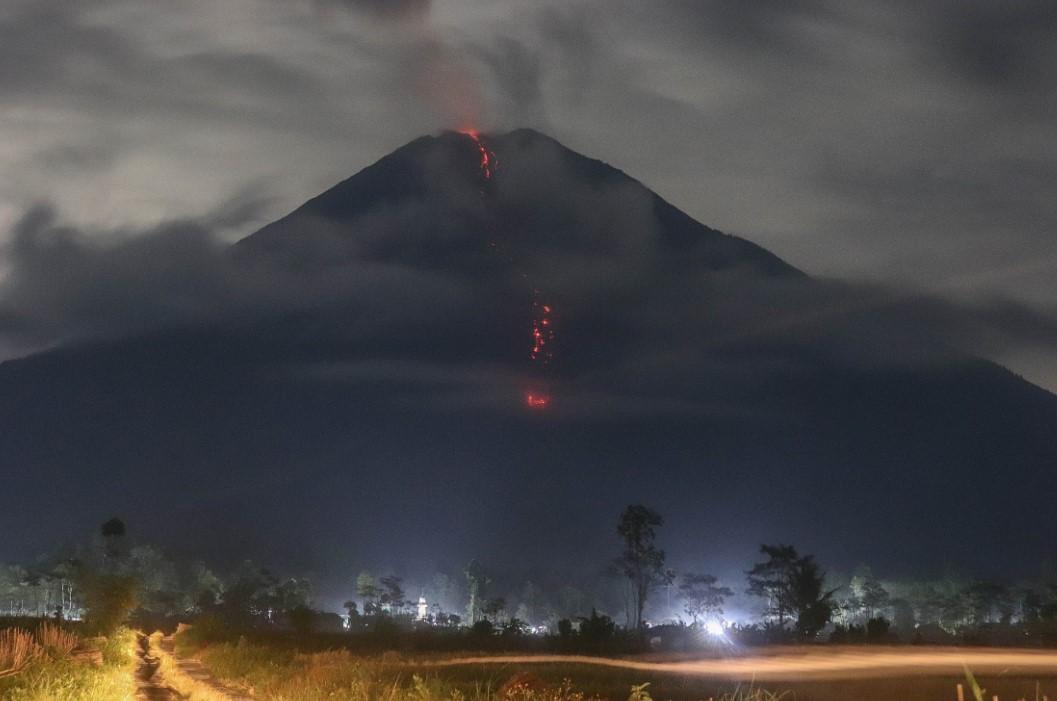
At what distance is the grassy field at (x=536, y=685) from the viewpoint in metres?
29.5

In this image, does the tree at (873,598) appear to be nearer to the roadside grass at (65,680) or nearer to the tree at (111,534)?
the tree at (111,534)

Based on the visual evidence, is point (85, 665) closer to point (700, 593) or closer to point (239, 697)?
point (239, 697)

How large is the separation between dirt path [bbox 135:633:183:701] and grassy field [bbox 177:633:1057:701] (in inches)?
84.1

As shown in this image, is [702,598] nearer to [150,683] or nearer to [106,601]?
[106,601]

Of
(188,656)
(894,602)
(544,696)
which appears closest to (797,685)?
(544,696)

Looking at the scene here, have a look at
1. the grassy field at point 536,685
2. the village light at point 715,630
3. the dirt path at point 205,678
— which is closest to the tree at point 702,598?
the village light at point 715,630

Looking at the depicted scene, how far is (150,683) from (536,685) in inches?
791

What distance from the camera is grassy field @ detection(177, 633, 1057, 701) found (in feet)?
96.6

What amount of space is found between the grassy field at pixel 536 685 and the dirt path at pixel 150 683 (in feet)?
7.01

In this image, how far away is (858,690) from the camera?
37.1 meters

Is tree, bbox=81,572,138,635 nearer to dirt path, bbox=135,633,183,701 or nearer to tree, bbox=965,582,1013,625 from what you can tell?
dirt path, bbox=135,633,183,701

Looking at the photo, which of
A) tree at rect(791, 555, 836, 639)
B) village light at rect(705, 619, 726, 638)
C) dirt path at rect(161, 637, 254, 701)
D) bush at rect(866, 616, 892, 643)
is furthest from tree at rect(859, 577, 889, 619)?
dirt path at rect(161, 637, 254, 701)

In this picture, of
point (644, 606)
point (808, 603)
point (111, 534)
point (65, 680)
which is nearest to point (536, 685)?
point (65, 680)

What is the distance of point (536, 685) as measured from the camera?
31.9 m
